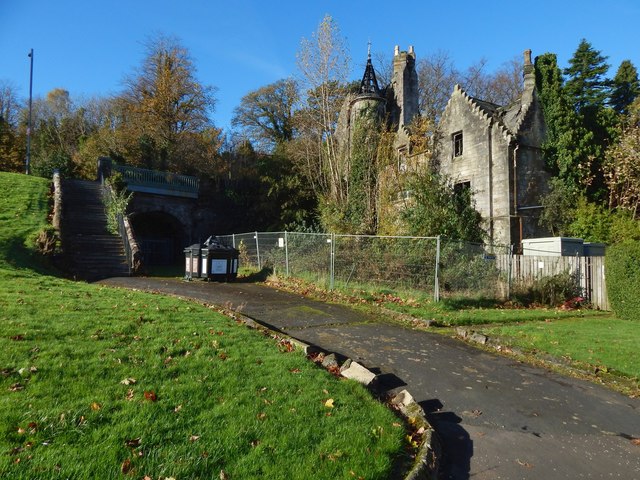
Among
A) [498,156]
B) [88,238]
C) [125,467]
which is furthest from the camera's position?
[498,156]

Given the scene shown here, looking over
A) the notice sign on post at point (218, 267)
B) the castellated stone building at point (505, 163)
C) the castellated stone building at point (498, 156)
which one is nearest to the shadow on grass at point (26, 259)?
the notice sign on post at point (218, 267)

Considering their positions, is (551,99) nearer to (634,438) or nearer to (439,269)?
(439,269)

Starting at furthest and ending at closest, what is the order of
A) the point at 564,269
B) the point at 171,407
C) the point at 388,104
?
the point at 388,104 → the point at 564,269 → the point at 171,407

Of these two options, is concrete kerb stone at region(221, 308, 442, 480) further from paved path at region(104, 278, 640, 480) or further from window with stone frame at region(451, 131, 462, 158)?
window with stone frame at region(451, 131, 462, 158)

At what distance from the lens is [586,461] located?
12.1 ft

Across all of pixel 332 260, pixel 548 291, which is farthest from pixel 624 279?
pixel 332 260

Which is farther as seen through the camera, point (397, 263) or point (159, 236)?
point (159, 236)

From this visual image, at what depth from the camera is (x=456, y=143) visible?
22.7 meters

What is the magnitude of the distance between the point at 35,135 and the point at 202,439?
42.9 metres

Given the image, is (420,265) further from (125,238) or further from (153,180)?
(153,180)

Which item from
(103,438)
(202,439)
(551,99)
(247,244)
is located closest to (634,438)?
(202,439)

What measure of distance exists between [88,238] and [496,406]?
58.1 feet

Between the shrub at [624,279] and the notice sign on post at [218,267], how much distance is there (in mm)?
12072

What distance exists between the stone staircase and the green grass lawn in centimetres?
960
